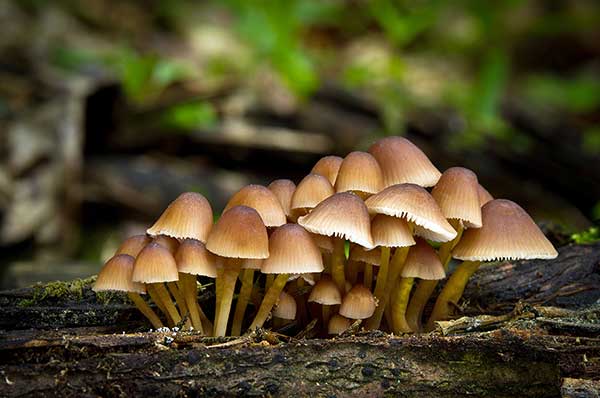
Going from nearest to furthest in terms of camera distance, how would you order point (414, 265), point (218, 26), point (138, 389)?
point (138, 389) → point (414, 265) → point (218, 26)

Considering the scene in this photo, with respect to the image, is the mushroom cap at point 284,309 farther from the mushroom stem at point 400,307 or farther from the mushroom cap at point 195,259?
the mushroom stem at point 400,307

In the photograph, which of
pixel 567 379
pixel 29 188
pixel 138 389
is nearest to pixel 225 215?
pixel 138 389

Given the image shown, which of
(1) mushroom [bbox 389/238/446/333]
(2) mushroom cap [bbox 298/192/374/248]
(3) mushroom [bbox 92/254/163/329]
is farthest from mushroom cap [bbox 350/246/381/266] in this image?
(3) mushroom [bbox 92/254/163/329]

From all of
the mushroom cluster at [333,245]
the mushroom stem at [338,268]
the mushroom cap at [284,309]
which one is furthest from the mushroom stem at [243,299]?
the mushroom stem at [338,268]

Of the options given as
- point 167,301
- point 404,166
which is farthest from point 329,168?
point 167,301

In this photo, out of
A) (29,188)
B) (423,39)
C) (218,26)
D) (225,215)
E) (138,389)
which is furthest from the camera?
(423,39)

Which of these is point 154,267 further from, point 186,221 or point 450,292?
point 450,292

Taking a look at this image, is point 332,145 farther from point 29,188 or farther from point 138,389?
point 138,389

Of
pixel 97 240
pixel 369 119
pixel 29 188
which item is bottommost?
pixel 97 240
